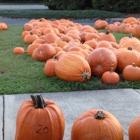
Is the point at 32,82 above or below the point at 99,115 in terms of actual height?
below

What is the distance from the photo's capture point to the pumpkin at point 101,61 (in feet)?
16.6

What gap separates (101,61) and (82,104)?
1150 millimetres

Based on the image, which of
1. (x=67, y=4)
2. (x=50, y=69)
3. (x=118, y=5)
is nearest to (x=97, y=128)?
(x=50, y=69)

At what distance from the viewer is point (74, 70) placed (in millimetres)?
4805

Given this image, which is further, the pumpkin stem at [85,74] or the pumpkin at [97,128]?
the pumpkin stem at [85,74]

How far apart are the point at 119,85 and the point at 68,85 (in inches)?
28.3

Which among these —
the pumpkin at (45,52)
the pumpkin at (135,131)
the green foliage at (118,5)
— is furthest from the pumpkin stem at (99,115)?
the green foliage at (118,5)

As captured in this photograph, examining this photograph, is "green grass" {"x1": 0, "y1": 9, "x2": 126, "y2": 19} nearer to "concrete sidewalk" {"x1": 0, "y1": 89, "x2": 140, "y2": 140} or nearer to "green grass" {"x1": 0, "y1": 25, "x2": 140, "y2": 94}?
"green grass" {"x1": 0, "y1": 25, "x2": 140, "y2": 94}

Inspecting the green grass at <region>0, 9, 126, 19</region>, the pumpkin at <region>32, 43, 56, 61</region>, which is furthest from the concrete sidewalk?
the green grass at <region>0, 9, 126, 19</region>

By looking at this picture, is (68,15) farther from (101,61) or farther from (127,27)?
(101,61)

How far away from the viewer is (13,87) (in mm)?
4688

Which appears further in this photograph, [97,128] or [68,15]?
[68,15]

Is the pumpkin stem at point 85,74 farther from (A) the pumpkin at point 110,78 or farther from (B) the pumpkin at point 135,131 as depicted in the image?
(B) the pumpkin at point 135,131

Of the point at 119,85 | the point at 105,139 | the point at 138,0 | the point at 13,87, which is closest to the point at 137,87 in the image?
the point at 119,85
